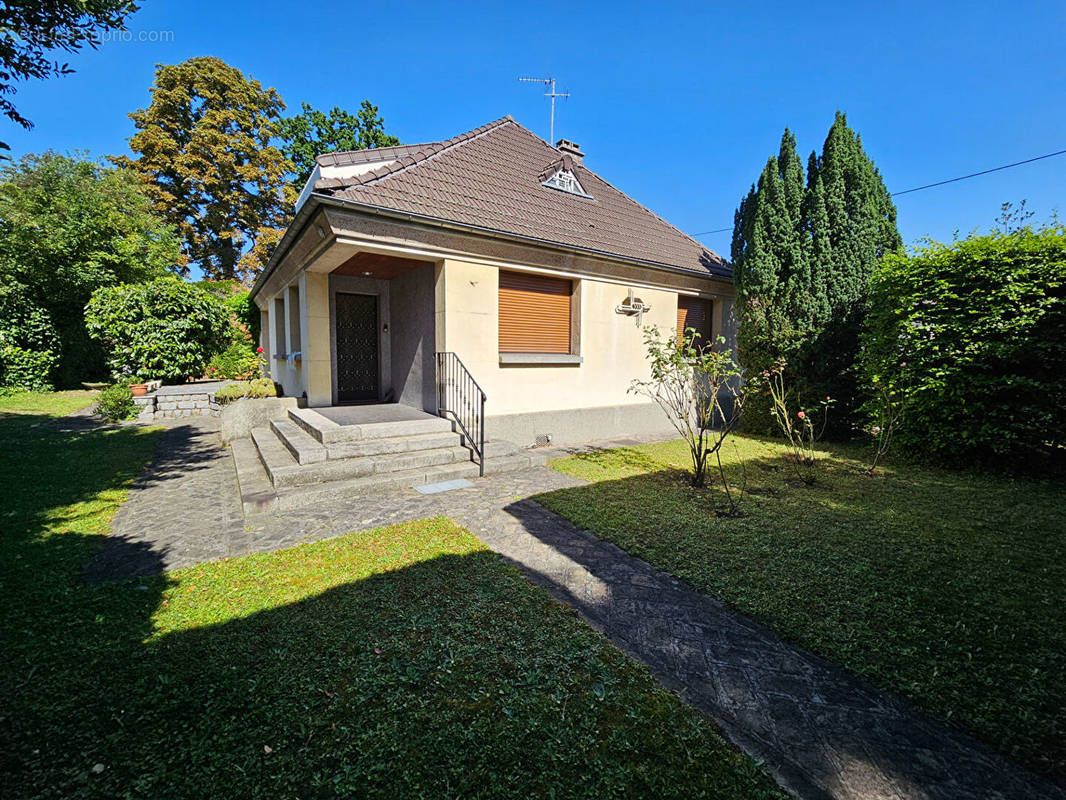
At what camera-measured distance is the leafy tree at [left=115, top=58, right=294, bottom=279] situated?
71.1 feet

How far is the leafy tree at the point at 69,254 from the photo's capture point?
43.9 ft

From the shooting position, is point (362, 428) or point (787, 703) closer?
point (787, 703)

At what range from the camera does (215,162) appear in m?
22.5

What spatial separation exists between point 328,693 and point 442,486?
11.2 feet

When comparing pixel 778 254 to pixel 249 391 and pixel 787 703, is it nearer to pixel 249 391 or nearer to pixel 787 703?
pixel 787 703

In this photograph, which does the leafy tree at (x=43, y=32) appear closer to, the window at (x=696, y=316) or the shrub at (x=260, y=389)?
the shrub at (x=260, y=389)

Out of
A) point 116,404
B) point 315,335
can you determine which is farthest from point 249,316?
point 315,335

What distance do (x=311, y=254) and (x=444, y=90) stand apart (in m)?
8.10

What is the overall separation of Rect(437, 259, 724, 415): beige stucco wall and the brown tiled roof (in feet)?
2.59

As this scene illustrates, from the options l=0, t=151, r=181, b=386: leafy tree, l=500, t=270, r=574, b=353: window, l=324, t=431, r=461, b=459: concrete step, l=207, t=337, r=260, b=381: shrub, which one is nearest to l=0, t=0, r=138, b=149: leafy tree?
l=324, t=431, r=461, b=459: concrete step

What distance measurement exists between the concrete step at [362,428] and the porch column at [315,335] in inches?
27.6

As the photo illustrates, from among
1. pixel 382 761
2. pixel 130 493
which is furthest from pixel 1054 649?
pixel 130 493

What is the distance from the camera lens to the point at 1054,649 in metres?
2.34

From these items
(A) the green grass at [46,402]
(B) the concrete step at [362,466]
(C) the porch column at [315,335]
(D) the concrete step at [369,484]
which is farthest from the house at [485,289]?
(A) the green grass at [46,402]
